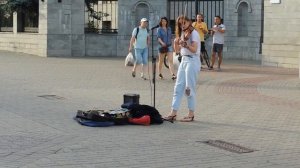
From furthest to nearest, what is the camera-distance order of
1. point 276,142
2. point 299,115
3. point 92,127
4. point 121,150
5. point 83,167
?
point 299,115 → point 92,127 → point 276,142 → point 121,150 → point 83,167

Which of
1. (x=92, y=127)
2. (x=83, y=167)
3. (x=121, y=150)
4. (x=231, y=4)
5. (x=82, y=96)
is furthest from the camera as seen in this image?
(x=231, y=4)

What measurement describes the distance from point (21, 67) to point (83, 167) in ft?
44.9

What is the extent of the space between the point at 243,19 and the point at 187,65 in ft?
52.4

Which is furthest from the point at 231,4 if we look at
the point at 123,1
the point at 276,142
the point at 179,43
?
the point at 276,142

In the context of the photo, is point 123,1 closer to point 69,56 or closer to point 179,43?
point 69,56

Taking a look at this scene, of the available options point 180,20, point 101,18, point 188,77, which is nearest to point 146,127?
point 188,77

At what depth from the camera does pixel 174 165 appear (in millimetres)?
6973

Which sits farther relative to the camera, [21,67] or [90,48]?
[90,48]

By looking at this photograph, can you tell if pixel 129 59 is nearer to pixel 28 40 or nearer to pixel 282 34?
pixel 282 34

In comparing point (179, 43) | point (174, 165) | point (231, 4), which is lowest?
point (174, 165)

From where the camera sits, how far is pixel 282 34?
818 inches

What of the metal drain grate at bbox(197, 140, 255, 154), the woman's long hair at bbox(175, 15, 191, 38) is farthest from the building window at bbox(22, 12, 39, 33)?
the metal drain grate at bbox(197, 140, 255, 154)

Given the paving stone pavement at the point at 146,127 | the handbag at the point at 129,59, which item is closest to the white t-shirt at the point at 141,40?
the paving stone pavement at the point at 146,127

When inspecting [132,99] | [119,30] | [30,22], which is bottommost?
[132,99]
